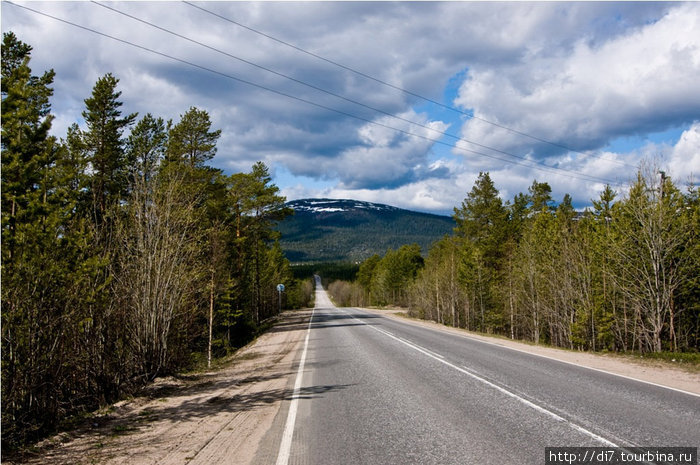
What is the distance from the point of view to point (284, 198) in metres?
33.9

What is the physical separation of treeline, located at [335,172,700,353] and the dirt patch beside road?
54.3 feet

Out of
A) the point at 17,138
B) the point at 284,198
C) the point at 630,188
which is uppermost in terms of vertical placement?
the point at 284,198

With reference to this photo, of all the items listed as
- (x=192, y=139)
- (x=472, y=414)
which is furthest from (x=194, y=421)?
(x=192, y=139)

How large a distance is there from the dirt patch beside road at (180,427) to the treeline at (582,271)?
651 inches

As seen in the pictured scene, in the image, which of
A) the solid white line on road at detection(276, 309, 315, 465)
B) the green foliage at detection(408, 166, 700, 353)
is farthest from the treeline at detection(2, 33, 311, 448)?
the green foliage at detection(408, 166, 700, 353)

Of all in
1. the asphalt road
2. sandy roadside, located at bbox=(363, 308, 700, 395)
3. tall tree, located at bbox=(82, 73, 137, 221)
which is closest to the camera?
the asphalt road

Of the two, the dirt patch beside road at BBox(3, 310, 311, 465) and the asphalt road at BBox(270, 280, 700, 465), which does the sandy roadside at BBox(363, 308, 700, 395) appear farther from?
the dirt patch beside road at BBox(3, 310, 311, 465)

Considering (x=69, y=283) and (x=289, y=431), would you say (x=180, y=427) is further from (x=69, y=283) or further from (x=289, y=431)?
(x=69, y=283)

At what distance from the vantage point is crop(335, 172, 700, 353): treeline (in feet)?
58.3

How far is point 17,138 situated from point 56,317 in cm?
335

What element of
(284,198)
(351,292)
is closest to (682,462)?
(284,198)

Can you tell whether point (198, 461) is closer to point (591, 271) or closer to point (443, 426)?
point (443, 426)

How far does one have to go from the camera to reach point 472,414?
644 centimetres

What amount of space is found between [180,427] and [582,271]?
87.0ft
